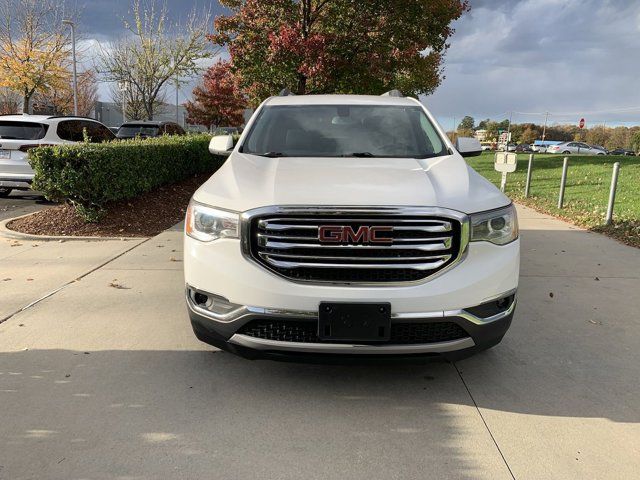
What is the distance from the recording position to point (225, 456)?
261 centimetres

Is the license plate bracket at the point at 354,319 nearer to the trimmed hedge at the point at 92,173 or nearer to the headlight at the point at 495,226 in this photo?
the headlight at the point at 495,226

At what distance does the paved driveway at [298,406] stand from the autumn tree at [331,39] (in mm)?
10431

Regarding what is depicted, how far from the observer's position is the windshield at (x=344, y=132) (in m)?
4.12

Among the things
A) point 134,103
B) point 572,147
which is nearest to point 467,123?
point 572,147

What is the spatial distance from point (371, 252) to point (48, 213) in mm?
7040

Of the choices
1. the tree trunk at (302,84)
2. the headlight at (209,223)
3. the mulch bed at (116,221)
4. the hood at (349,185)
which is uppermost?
the tree trunk at (302,84)

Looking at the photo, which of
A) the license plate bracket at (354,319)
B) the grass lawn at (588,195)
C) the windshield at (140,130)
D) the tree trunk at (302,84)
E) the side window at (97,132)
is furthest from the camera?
the windshield at (140,130)

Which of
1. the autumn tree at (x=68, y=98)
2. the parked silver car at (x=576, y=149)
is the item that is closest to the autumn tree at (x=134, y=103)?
the autumn tree at (x=68, y=98)

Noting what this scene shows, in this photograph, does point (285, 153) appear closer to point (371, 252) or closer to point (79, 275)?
point (371, 252)

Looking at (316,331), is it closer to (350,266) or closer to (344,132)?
(350,266)

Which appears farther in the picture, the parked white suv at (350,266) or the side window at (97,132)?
the side window at (97,132)

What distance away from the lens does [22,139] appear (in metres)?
10.3

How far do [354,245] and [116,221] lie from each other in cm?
607

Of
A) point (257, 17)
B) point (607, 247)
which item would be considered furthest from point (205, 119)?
point (607, 247)
